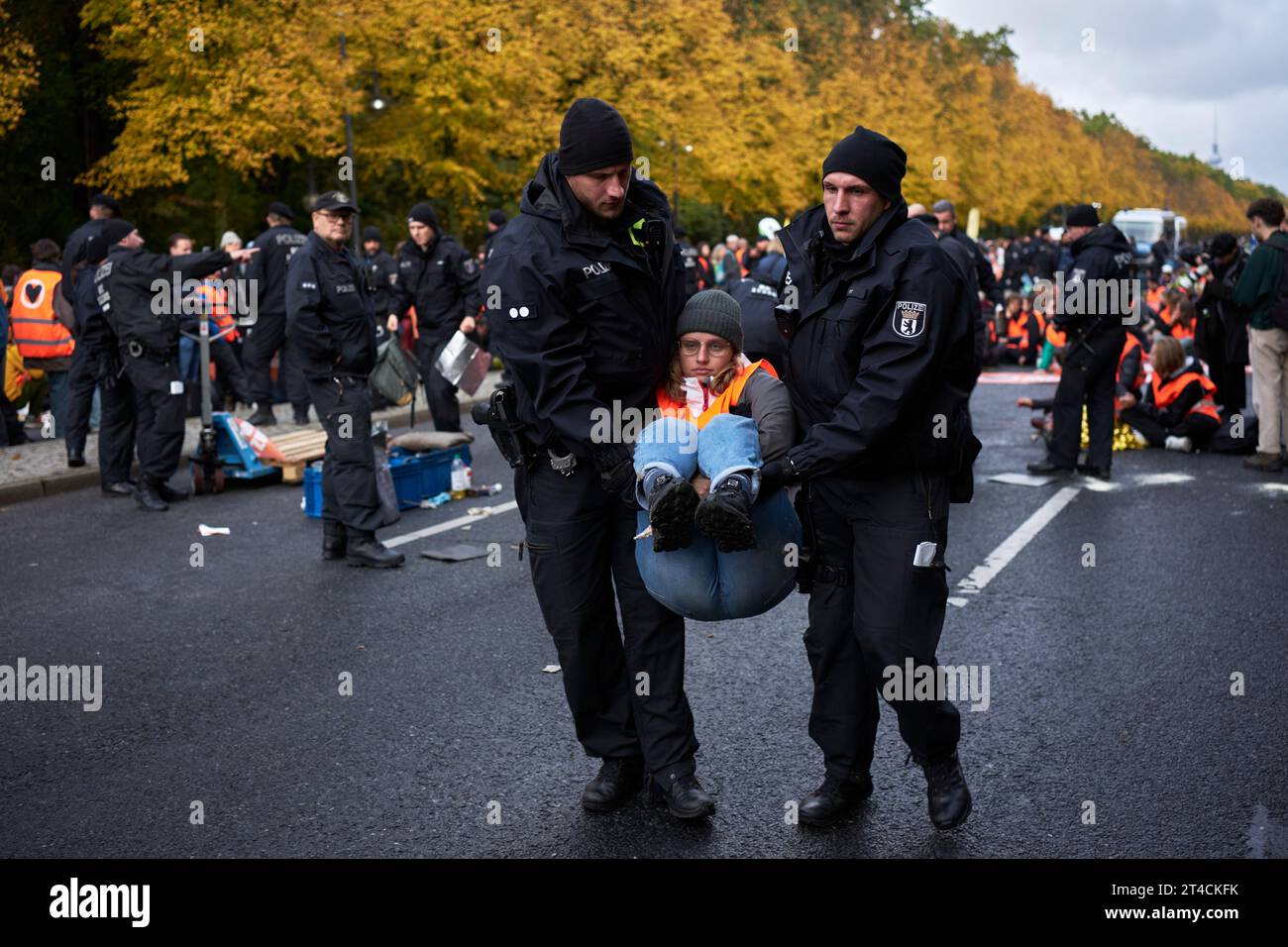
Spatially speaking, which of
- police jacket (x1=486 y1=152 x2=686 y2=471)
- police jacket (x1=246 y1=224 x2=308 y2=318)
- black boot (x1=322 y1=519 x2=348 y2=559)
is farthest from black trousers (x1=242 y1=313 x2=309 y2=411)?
police jacket (x1=486 y1=152 x2=686 y2=471)

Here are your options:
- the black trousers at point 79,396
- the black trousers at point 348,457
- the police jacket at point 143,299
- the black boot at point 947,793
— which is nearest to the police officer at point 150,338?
the police jacket at point 143,299

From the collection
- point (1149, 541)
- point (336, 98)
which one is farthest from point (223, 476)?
point (336, 98)

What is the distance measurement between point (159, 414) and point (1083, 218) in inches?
291

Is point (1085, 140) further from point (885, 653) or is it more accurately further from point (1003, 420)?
point (885, 653)

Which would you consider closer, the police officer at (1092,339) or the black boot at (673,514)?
the black boot at (673,514)

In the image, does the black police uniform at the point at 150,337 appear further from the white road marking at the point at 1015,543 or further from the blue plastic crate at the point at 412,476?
the white road marking at the point at 1015,543

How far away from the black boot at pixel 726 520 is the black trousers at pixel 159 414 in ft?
25.0

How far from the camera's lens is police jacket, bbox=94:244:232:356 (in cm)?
1025

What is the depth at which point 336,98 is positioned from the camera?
2270 centimetres

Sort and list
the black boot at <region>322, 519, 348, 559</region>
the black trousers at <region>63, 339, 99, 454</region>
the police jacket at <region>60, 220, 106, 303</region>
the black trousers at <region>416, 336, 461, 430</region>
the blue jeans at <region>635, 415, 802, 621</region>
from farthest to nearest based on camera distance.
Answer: the police jacket at <region>60, 220, 106, 303</region>, the black trousers at <region>416, 336, 461, 430</region>, the black trousers at <region>63, 339, 99, 454</region>, the black boot at <region>322, 519, 348, 559</region>, the blue jeans at <region>635, 415, 802, 621</region>

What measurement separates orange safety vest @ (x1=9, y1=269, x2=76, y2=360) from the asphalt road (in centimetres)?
540

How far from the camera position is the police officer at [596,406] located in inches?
161

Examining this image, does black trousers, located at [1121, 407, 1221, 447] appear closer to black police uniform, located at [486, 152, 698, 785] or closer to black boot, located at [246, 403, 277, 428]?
black boot, located at [246, 403, 277, 428]

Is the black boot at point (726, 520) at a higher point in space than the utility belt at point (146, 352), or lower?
lower
